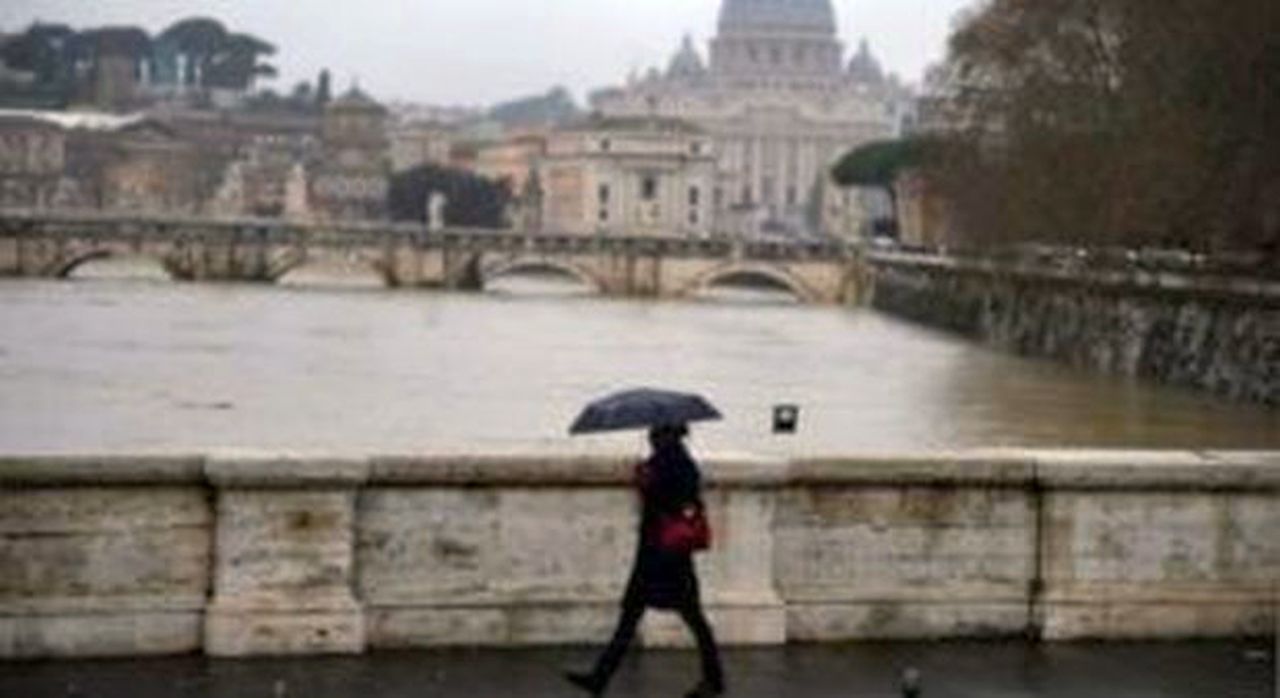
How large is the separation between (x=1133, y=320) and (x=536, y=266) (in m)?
61.3

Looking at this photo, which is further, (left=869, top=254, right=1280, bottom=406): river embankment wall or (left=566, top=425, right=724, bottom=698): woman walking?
(left=869, top=254, right=1280, bottom=406): river embankment wall

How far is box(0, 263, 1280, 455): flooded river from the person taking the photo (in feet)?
126

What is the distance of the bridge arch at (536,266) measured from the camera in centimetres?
11431

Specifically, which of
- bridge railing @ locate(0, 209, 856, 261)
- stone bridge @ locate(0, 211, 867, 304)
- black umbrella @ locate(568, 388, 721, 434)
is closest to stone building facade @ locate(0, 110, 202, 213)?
stone bridge @ locate(0, 211, 867, 304)

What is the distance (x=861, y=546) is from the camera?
11828 millimetres

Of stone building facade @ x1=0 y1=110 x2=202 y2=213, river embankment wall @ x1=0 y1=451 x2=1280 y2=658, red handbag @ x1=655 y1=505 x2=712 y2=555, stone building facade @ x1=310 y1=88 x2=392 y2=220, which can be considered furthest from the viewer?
stone building facade @ x1=310 y1=88 x2=392 y2=220

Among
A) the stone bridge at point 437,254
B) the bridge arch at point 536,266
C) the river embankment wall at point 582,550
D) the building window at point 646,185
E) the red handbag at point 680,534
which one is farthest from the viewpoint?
the building window at point 646,185

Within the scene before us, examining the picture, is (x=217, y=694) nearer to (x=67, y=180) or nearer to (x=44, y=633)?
(x=44, y=633)

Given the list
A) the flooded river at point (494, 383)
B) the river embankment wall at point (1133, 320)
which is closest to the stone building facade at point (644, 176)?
the flooded river at point (494, 383)

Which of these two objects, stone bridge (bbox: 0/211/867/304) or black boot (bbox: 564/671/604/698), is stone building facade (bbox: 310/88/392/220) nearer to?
stone bridge (bbox: 0/211/867/304)

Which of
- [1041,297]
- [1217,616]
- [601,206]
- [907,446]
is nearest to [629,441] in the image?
[907,446]

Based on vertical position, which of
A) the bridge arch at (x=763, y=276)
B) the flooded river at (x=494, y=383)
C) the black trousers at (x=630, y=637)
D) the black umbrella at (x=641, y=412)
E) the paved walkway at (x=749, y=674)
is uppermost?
the black umbrella at (x=641, y=412)

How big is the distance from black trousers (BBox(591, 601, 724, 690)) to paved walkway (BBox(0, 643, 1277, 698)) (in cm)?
20

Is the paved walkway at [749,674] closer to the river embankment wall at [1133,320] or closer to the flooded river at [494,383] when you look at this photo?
the flooded river at [494,383]
